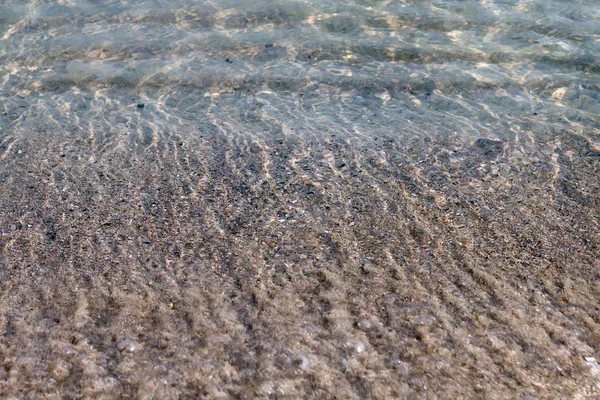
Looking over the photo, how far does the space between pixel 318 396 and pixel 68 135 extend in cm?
384

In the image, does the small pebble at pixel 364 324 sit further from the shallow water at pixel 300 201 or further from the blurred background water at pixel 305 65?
the blurred background water at pixel 305 65

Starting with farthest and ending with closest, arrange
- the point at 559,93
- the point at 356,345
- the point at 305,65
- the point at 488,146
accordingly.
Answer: the point at 305,65 → the point at 559,93 → the point at 488,146 → the point at 356,345

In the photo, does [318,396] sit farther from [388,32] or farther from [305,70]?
[388,32]

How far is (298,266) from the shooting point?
3908mm

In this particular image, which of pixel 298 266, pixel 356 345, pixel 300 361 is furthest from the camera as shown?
pixel 298 266

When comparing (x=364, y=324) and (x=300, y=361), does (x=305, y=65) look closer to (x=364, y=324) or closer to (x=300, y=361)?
(x=364, y=324)

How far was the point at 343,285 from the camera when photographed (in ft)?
12.3

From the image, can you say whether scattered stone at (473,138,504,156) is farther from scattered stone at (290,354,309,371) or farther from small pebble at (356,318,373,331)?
scattered stone at (290,354,309,371)

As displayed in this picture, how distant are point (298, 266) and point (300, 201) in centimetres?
83

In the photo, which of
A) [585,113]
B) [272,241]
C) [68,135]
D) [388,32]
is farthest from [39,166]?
[585,113]

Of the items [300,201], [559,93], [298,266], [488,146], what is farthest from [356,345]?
[559,93]

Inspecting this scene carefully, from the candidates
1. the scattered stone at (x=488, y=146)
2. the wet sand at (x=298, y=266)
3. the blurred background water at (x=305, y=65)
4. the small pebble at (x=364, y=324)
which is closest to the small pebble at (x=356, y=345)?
the wet sand at (x=298, y=266)

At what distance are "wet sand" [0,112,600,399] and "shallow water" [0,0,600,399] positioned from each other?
2 cm

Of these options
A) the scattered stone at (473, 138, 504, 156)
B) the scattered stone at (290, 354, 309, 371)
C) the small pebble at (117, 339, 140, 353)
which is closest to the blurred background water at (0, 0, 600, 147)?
the scattered stone at (473, 138, 504, 156)
